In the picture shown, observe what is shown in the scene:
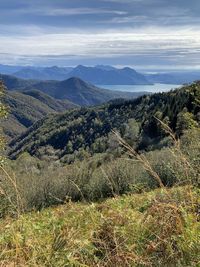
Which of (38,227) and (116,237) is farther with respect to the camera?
(38,227)

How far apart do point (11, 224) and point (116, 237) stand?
4.35ft

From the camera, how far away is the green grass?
4.57 metres

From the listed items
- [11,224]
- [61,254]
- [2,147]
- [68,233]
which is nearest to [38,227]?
[11,224]

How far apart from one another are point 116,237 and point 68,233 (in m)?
0.55

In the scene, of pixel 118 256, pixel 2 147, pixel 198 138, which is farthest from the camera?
pixel 2 147

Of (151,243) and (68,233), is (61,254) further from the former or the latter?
(151,243)

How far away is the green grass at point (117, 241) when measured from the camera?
4.57 metres

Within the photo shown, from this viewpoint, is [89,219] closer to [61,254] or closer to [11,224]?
[11,224]

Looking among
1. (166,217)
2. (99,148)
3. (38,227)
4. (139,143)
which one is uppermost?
(166,217)

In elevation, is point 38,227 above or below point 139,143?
above

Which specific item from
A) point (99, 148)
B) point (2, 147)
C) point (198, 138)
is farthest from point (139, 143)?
point (198, 138)

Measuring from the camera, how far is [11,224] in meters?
5.61

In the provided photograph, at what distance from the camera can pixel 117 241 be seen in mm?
5121

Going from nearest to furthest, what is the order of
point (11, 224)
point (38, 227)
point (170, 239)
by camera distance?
point (170, 239) < point (11, 224) < point (38, 227)
